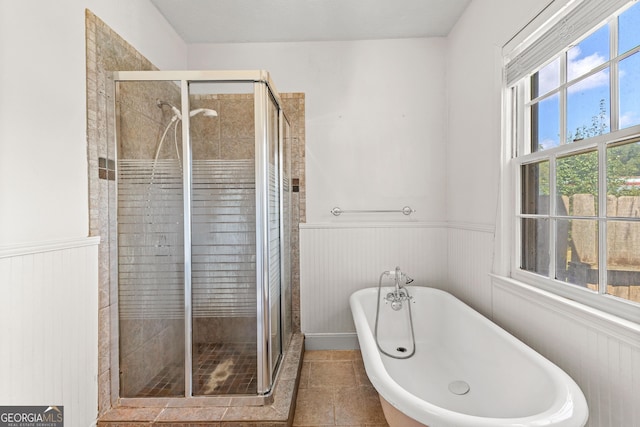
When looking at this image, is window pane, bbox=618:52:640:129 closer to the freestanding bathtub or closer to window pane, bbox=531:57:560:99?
window pane, bbox=531:57:560:99

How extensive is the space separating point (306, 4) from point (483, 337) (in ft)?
7.79

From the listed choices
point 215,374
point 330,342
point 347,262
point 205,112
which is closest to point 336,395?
point 330,342

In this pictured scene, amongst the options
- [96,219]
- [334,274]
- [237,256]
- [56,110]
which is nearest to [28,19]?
[56,110]

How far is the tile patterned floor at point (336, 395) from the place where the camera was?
174 cm

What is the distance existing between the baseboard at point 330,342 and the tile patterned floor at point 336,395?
121 millimetres

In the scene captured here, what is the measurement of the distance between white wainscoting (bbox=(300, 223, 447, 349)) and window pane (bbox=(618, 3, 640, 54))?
1.64 metres

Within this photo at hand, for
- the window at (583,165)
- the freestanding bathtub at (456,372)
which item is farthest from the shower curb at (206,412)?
the window at (583,165)

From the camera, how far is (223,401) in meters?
1.66

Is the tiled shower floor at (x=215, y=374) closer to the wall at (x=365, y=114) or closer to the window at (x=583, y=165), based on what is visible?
the wall at (x=365, y=114)

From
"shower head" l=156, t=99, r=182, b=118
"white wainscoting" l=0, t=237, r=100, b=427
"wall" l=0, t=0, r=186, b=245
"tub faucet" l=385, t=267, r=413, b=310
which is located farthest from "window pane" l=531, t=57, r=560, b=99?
"white wainscoting" l=0, t=237, r=100, b=427

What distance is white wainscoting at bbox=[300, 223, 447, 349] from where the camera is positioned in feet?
8.61

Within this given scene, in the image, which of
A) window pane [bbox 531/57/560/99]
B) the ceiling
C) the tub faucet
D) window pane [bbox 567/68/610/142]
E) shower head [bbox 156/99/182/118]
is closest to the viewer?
window pane [bbox 567/68/610/142]

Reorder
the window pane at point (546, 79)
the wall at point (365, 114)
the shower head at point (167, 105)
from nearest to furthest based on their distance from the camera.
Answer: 1. the window pane at point (546, 79)
2. the shower head at point (167, 105)
3. the wall at point (365, 114)

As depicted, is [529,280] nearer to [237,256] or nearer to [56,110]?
[237,256]
